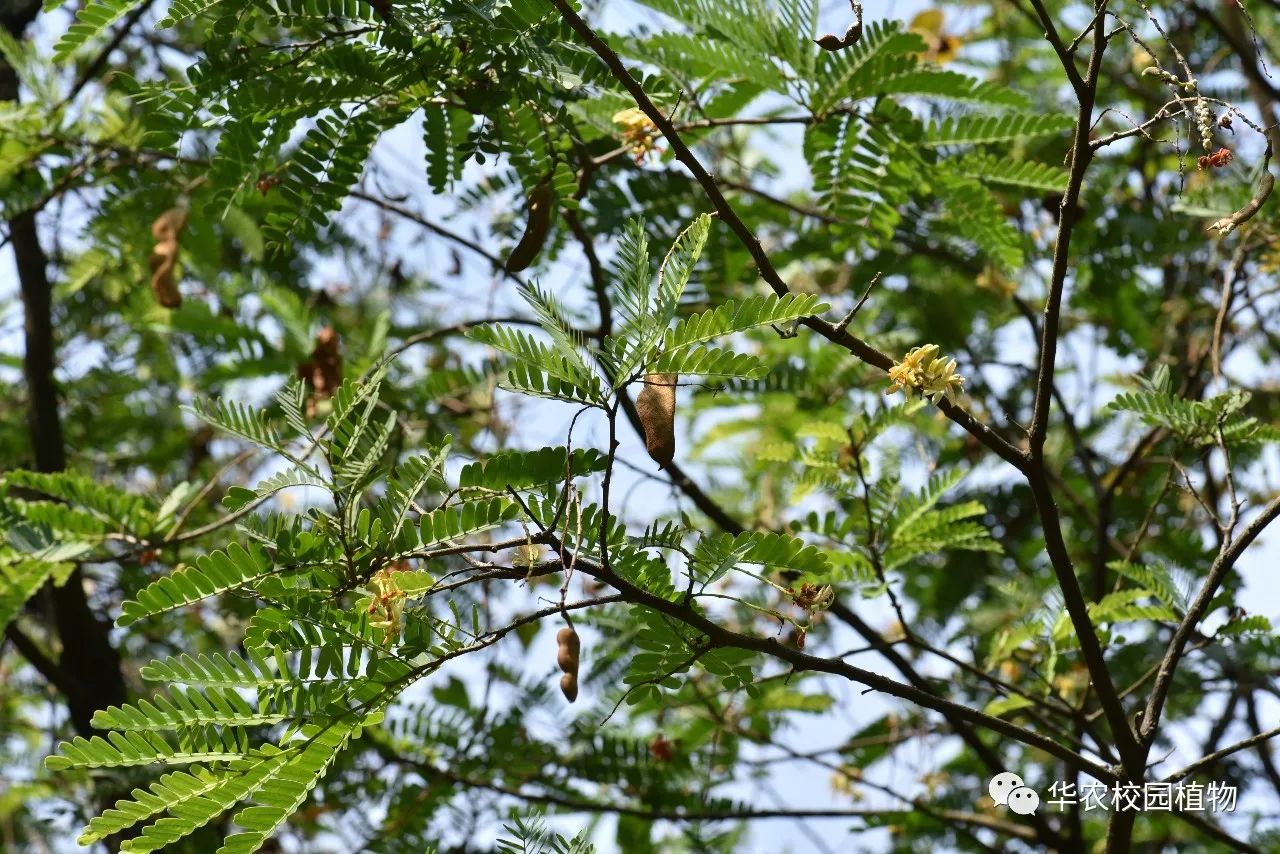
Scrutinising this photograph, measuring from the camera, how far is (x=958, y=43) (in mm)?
2994

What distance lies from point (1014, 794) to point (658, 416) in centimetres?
96

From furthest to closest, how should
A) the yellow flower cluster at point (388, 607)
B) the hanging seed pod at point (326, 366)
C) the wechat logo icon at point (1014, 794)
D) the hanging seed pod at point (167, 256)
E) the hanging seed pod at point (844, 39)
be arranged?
the hanging seed pod at point (326, 366)
the hanging seed pod at point (167, 256)
the wechat logo icon at point (1014, 794)
the hanging seed pod at point (844, 39)
the yellow flower cluster at point (388, 607)

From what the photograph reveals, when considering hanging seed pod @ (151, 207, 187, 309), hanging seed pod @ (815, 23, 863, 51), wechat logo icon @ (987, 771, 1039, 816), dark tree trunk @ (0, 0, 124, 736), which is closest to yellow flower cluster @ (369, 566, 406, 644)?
hanging seed pod @ (815, 23, 863, 51)

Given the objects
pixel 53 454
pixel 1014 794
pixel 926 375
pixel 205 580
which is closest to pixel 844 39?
pixel 926 375

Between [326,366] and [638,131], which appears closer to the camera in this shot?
[638,131]

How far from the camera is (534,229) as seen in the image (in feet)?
5.14

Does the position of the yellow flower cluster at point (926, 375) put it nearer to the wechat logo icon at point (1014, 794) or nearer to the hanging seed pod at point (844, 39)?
the hanging seed pod at point (844, 39)

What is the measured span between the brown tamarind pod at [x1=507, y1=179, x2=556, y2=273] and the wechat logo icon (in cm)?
95

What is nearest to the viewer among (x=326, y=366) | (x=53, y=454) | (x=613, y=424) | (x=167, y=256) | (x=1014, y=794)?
(x=613, y=424)

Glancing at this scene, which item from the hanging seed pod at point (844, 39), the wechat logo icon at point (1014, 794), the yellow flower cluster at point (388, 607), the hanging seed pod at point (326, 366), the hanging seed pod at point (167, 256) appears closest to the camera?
the yellow flower cluster at point (388, 607)

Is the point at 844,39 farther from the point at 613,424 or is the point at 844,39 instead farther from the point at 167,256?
the point at 167,256

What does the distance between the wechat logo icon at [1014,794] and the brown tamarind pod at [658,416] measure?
86cm

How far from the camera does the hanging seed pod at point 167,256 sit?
2156 millimetres

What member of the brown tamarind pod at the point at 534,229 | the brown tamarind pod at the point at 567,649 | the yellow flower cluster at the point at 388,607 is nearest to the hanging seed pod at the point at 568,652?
the brown tamarind pod at the point at 567,649
